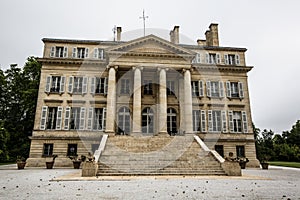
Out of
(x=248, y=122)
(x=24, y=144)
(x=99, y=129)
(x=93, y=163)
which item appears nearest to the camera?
(x=93, y=163)

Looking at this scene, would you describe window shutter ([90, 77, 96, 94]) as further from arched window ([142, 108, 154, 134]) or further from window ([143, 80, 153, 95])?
arched window ([142, 108, 154, 134])

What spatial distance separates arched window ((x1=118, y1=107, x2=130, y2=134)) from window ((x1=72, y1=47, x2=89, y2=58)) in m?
7.27

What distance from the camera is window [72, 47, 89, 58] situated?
85.5ft

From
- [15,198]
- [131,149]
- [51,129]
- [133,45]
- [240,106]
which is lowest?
[15,198]

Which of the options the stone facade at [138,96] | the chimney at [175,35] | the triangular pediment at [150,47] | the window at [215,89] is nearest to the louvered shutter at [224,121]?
the stone facade at [138,96]

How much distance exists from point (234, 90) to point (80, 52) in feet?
57.4

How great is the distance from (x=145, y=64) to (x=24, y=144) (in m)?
21.3

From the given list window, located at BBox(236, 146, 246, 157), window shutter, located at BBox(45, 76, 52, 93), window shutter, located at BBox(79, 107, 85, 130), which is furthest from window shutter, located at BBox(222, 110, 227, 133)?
window shutter, located at BBox(45, 76, 52, 93)

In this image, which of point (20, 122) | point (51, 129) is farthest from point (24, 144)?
point (51, 129)

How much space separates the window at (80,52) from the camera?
2605cm

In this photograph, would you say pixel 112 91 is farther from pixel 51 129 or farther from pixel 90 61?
pixel 51 129

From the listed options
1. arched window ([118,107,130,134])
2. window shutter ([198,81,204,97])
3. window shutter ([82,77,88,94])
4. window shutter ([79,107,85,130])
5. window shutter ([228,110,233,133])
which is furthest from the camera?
window shutter ([198,81,204,97])

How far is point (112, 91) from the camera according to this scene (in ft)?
72.5

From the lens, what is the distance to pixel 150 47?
2344 centimetres
